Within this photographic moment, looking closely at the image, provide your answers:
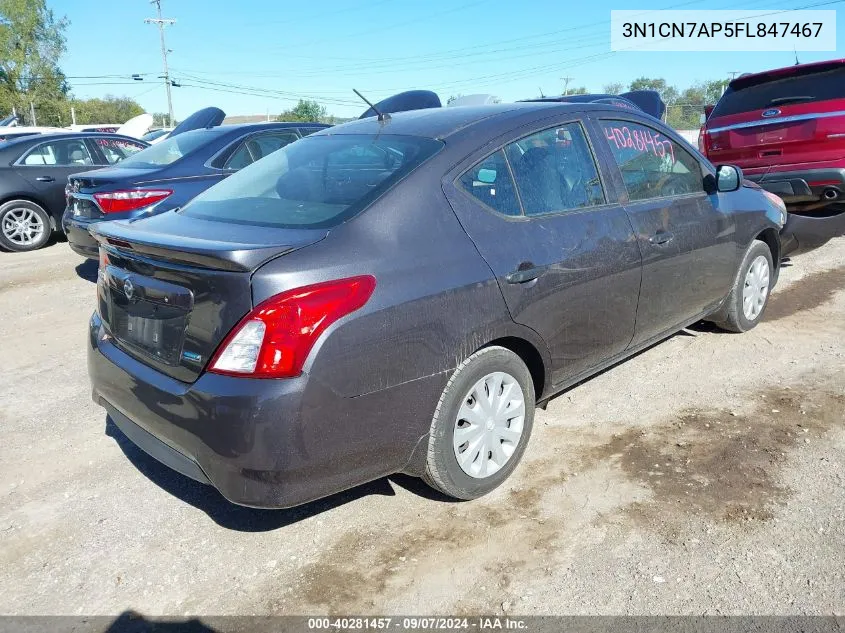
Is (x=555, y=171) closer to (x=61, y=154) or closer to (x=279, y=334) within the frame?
(x=279, y=334)

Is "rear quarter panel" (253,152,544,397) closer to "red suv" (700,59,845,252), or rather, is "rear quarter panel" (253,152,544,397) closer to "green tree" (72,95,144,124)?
"red suv" (700,59,845,252)

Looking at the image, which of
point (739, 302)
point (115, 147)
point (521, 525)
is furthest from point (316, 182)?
point (115, 147)

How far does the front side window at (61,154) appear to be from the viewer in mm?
9367

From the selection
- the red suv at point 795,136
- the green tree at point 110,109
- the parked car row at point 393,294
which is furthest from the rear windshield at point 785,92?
the green tree at point 110,109

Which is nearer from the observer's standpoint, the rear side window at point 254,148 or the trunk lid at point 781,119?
the trunk lid at point 781,119

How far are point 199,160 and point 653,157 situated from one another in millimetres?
4409

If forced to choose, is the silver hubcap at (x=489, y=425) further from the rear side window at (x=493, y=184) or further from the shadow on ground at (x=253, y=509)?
the rear side window at (x=493, y=184)

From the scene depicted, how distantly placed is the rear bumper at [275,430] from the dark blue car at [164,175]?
3.72 metres

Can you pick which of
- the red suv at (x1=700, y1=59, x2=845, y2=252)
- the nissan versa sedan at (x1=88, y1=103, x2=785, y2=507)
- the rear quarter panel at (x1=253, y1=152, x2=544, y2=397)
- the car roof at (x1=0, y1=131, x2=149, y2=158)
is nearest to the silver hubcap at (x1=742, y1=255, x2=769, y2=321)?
the red suv at (x1=700, y1=59, x2=845, y2=252)

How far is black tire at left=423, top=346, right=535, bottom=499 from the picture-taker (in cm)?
274

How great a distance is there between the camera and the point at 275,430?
91.0 inches

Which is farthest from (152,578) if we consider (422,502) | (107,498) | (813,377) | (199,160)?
(199,160)

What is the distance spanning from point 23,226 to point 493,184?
28.0 feet

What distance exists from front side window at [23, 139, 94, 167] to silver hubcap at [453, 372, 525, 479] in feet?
28.7
